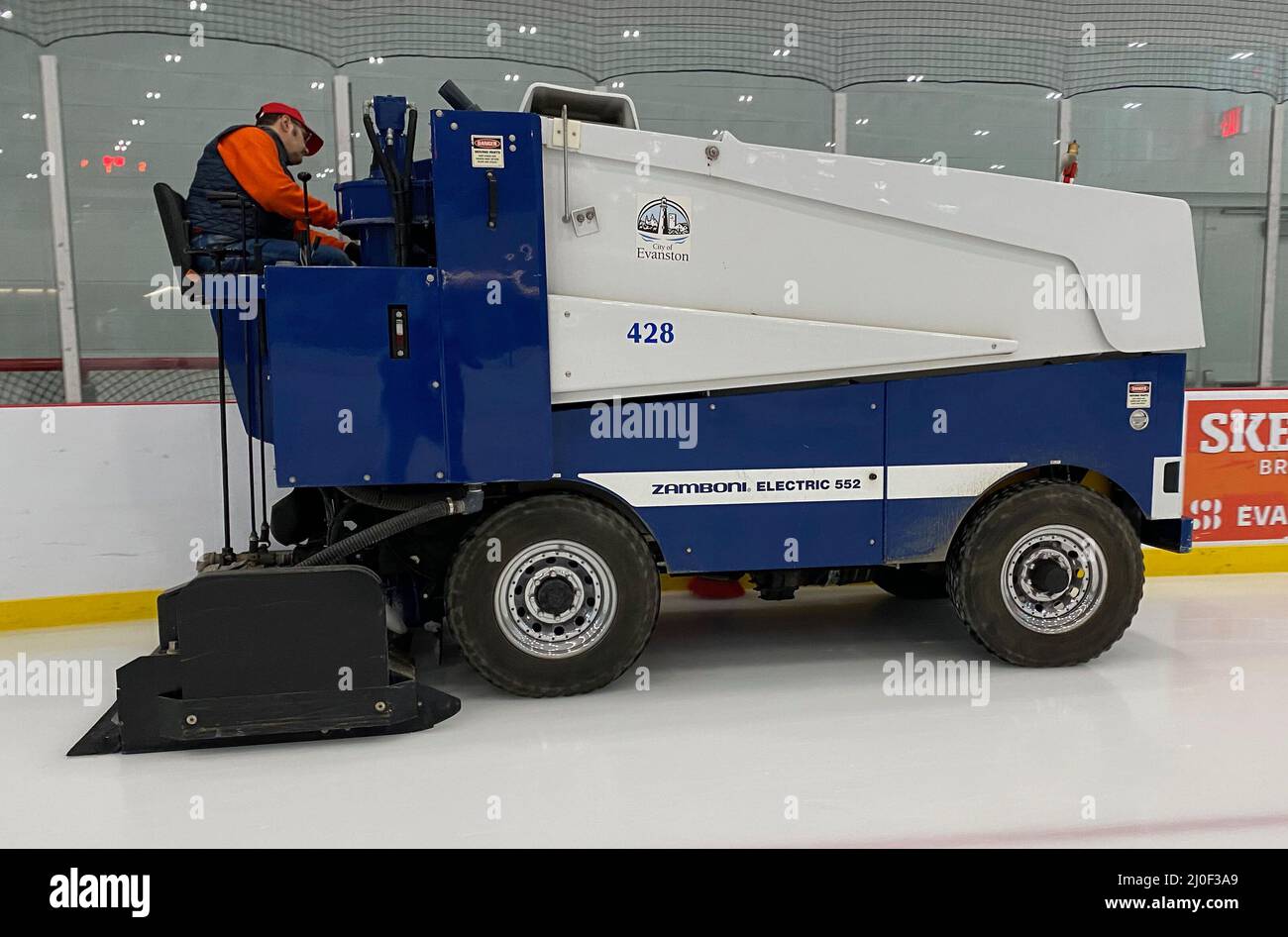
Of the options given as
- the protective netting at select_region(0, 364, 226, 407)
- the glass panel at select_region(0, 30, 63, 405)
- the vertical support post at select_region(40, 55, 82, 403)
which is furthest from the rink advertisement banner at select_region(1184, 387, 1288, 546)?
the glass panel at select_region(0, 30, 63, 405)

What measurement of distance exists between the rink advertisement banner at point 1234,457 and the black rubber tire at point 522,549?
3.59 metres

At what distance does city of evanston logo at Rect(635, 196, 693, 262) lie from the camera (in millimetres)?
3432

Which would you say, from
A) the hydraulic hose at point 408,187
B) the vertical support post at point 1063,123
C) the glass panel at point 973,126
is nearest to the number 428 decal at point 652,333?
the hydraulic hose at point 408,187

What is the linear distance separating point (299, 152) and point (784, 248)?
7.02 ft

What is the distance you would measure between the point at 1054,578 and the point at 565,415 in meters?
2.00

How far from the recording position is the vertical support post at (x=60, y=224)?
5.17m

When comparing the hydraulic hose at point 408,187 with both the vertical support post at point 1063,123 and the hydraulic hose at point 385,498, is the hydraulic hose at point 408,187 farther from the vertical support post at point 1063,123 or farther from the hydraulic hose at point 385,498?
the vertical support post at point 1063,123

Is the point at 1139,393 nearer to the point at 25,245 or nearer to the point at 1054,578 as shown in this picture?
the point at 1054,578

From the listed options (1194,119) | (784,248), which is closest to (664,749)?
(784,248)

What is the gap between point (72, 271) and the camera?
525 centimetres

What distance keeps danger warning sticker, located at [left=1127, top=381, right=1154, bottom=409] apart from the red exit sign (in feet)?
12.1

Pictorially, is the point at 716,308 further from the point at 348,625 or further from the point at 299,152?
the point at 299,152

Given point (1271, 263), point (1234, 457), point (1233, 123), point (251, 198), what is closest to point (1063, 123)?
point (1233, 123)

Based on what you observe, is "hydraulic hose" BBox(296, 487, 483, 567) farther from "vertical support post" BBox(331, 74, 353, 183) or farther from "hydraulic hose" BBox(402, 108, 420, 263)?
"vertical support post" BBox(331, 74, 353, 183)
